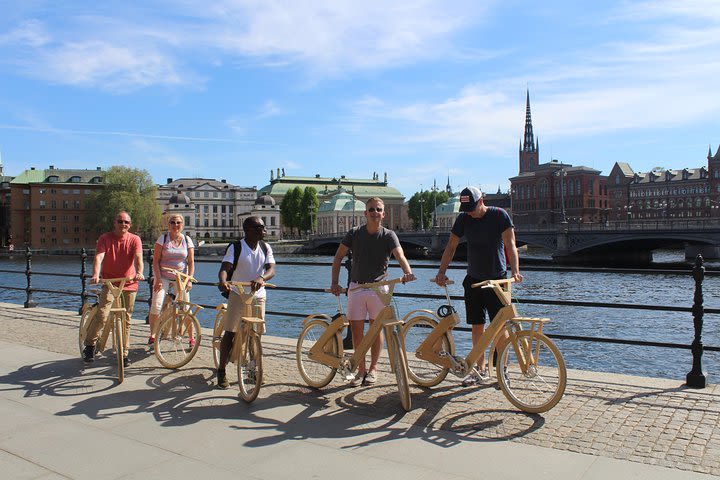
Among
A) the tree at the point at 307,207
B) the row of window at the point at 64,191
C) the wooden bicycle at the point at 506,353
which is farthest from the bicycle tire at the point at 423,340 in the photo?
the tree at the point at 307,207

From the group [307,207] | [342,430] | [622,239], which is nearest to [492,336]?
[342,430]

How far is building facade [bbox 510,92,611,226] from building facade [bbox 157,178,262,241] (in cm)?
5680

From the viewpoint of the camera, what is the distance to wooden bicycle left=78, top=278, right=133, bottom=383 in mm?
6473

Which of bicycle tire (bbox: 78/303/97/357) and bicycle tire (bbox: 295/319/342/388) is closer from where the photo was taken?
bicycle tire (bbox: 295/319/342/388)

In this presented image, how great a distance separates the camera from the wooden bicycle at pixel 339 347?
209 inches

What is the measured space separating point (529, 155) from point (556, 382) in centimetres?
17882

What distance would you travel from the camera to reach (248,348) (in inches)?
225

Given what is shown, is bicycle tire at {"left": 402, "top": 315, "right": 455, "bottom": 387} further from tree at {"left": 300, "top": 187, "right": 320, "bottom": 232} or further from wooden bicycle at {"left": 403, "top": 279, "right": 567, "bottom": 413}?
tree at {"left": 300, "top": 187, "right": 320, "bottom": 232}

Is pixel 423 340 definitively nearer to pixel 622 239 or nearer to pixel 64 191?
pixel 622 239

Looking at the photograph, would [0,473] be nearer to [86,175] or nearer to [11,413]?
[11,413]

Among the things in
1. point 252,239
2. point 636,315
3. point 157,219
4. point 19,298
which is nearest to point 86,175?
point 157,219

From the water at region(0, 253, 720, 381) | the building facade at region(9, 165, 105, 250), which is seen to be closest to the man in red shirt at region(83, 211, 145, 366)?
the water at region(0, 253, 720, 381)

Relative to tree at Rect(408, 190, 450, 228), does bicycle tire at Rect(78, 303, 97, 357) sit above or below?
below

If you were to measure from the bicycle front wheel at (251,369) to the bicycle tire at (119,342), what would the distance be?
4.60ft
